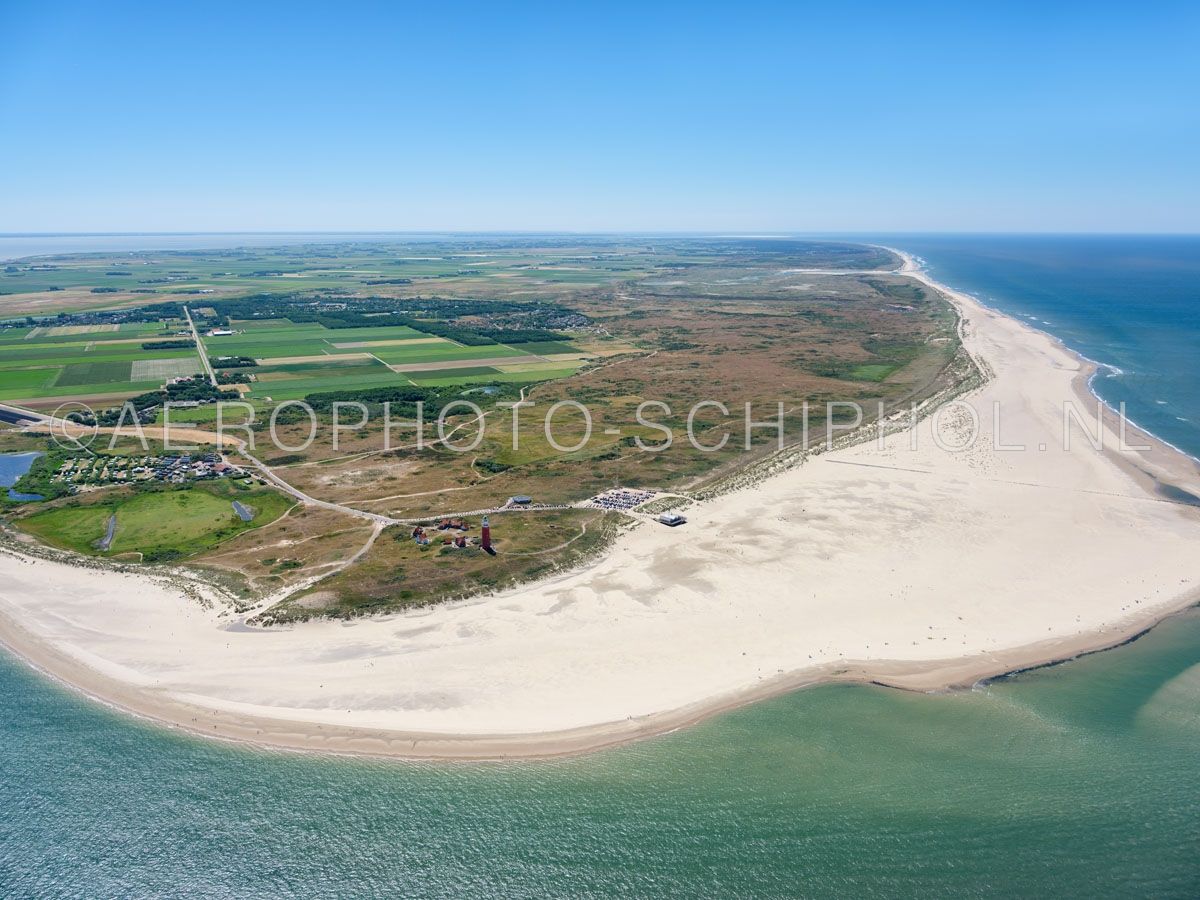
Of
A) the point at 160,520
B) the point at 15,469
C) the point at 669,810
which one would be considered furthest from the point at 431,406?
the point at 669,810

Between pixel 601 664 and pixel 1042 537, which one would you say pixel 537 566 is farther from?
pixel 1042 537

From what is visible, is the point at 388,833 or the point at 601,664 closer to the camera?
the point at 388,833

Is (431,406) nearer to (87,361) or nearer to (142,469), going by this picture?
(142,469)

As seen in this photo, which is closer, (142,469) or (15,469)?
(142,469)

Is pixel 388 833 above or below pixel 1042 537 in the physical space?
below

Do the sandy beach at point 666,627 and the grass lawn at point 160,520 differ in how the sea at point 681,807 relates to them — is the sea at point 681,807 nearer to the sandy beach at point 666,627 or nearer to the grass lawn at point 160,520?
the sandy beach at point 666,627

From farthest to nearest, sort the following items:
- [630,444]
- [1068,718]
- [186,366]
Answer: [186,366], [630,444], [1068,718]

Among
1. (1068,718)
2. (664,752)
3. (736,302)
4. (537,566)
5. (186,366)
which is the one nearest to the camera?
(664,752)

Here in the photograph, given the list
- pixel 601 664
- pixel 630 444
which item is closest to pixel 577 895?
pixel 601 664
